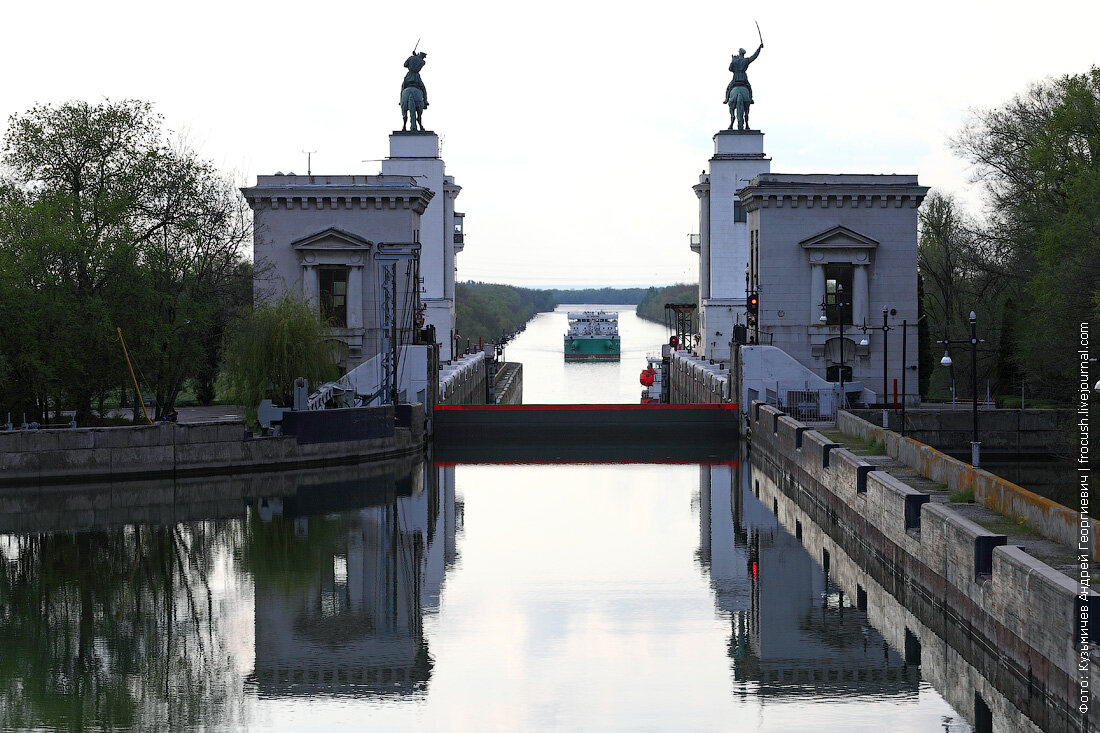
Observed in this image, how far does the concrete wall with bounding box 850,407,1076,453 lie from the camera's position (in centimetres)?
4809

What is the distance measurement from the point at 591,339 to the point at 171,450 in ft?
409

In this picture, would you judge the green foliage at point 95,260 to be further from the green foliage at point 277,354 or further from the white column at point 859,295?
the white column at point 859,295

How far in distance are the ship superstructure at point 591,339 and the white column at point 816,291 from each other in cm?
10422

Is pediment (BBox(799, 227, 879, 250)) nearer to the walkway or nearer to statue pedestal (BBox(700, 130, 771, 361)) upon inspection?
the walkway

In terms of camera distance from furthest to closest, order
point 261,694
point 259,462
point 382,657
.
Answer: point 259,462
point 382,657
point 261,694

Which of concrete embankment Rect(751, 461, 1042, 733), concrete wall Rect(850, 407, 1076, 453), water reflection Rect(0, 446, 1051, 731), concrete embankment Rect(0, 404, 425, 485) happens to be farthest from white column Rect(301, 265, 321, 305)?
concrete embankment Rect(751, 461, 1042, 733)

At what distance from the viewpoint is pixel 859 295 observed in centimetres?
5616

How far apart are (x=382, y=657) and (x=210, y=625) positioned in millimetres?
4157

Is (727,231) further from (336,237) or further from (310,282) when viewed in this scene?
(310,282)

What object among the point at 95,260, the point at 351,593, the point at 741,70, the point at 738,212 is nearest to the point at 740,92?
the point at 741,70

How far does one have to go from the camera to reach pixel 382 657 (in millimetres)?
22234

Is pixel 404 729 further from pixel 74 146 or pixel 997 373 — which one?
pixel 997 373

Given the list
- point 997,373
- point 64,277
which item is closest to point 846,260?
point 997,373

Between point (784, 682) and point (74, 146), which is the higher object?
point (74, 146)
